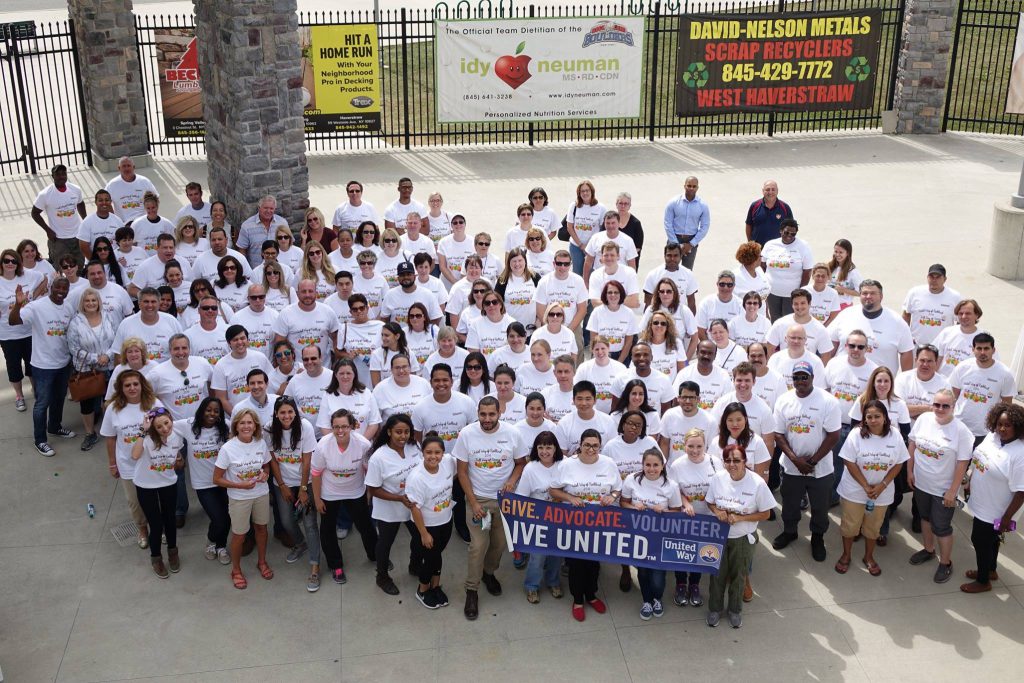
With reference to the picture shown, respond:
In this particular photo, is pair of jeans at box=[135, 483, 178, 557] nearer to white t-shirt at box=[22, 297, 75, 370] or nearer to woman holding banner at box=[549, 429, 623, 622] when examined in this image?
white t-shirt at box=[22, 297, 75, 370]

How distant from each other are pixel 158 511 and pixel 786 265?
21.6ft

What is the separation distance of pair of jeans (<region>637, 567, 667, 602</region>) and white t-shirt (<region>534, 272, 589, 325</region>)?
126 inches

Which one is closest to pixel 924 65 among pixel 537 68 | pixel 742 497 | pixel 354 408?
pixel 537 68

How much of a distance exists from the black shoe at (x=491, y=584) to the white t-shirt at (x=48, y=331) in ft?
15.4

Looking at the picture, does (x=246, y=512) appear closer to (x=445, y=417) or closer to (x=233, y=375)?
(x=233, y=375)

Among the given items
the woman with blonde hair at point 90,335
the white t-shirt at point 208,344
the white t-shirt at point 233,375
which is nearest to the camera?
the white t-shirt at point 233,375

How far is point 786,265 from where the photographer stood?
38.0 feet

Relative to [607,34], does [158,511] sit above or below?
below

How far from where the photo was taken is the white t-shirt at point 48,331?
34.1 ft

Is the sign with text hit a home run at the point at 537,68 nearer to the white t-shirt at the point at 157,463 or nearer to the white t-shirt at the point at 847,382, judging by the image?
the white t-shirt at the point at 847,382

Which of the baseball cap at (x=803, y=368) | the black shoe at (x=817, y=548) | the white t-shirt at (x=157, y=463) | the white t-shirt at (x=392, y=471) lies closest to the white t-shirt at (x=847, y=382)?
the baseball cap at (x=803, y=368)

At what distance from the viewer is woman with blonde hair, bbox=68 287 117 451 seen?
10227 mm

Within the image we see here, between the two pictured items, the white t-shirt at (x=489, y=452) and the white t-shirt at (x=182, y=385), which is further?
the white t-shirt at (x=182, y=385)

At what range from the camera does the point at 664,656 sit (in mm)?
8039
